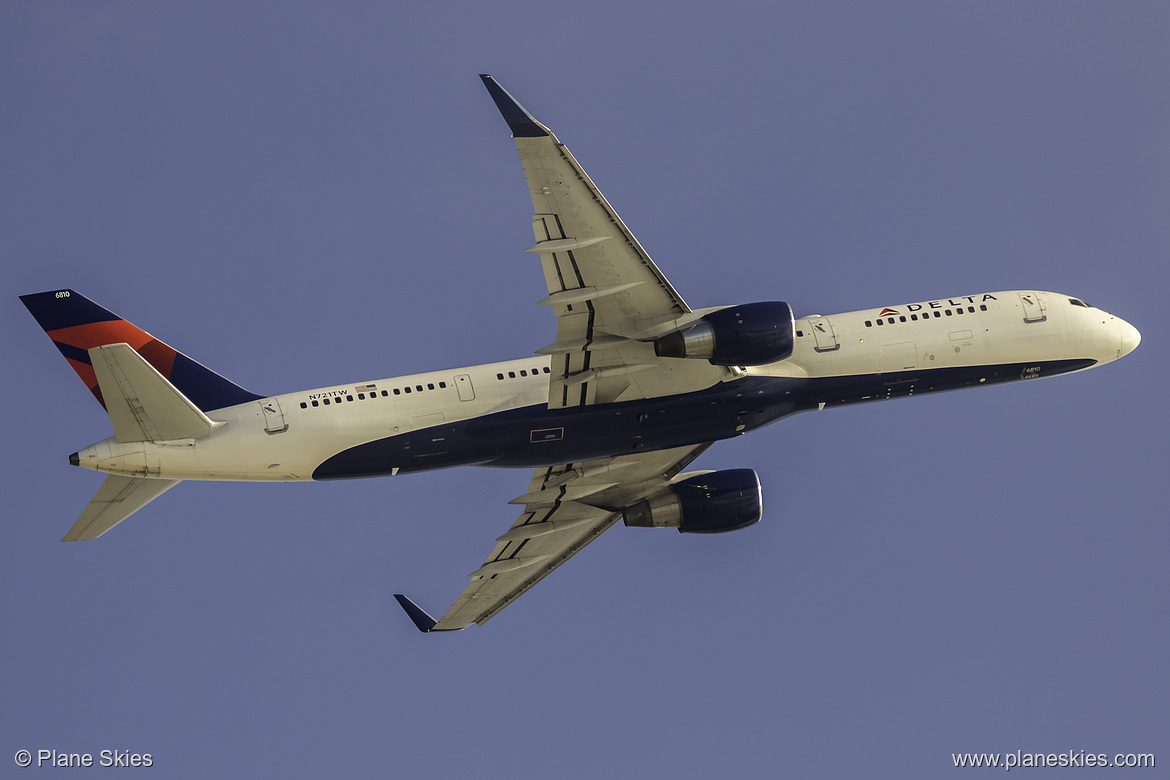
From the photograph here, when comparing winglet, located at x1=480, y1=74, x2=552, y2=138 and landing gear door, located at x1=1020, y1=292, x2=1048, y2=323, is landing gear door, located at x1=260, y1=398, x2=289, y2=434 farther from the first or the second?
landing gear door, located at x1=1020, y1=292, x2=1048, y2=323

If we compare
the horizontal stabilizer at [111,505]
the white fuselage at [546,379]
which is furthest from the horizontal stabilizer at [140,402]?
the horizontal stabilizer at [111,505]

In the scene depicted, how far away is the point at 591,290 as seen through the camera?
116ft

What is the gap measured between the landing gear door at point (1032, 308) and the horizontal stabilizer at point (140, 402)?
28.5 metres

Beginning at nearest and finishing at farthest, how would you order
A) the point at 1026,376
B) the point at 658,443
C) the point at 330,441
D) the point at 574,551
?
the point at 330,441, the point at 658,443, the point at 1026,376, the point at 574,551

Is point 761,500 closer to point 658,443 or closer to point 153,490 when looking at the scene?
point 658,443

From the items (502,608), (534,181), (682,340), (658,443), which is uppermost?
(534,181)

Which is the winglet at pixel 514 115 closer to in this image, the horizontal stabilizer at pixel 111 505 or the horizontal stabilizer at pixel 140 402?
the horizontal stabilizer at pixel 140 402

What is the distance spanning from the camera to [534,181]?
107 ft

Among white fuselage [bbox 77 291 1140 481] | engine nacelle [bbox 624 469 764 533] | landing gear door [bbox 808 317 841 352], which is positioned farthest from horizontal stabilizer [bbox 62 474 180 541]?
landing gear door [bbox 808 317 841 352]

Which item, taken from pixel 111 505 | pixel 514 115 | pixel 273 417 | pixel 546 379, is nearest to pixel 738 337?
pixel 546 379

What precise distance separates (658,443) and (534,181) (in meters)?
11.5

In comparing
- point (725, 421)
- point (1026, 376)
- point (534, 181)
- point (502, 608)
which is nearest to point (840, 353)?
point (725, 421)

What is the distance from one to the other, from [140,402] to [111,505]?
16.0 ft

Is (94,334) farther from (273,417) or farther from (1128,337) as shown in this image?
(1128,337)
